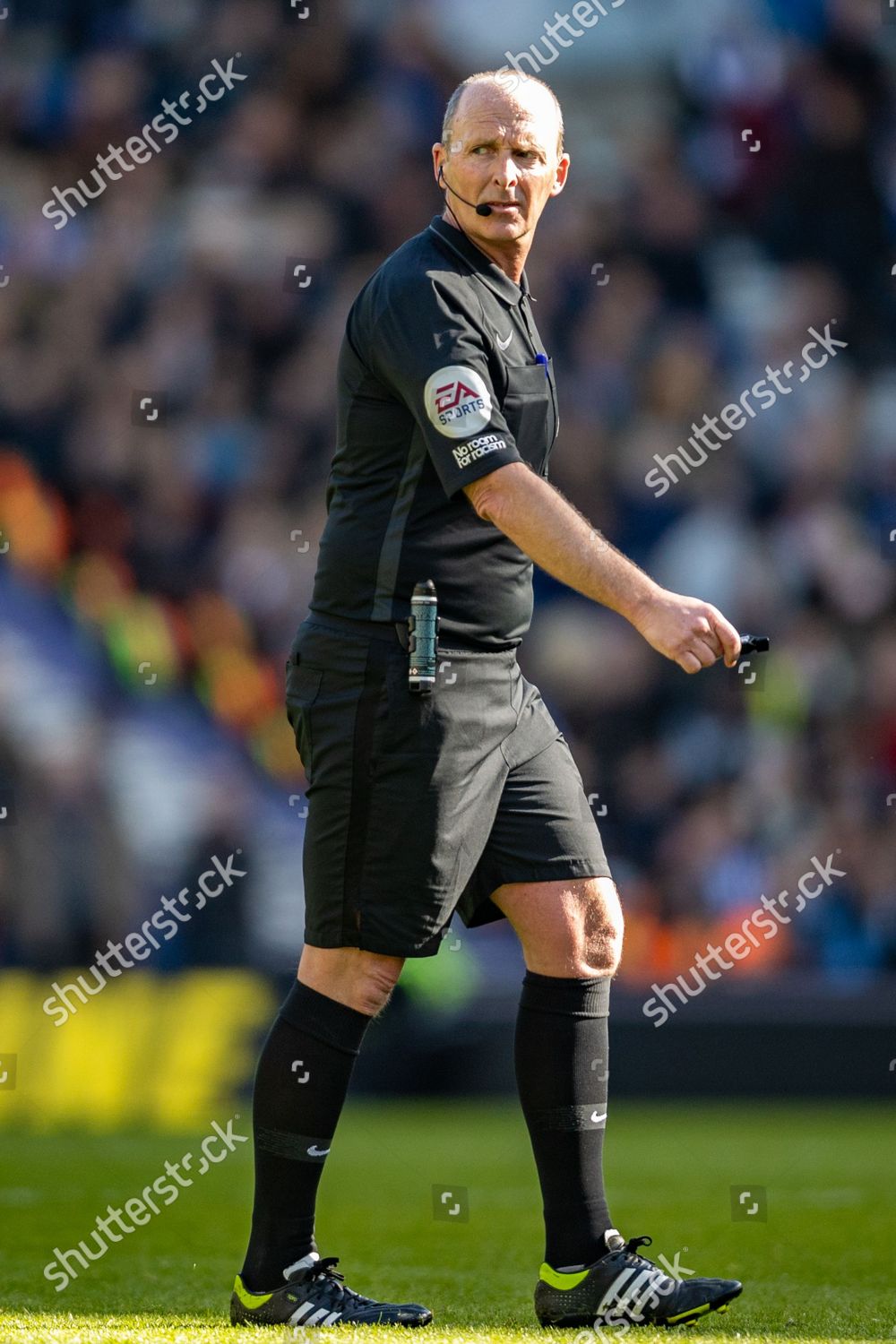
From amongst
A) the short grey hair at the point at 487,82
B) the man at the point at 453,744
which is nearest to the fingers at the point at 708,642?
the man at the point at 453,744

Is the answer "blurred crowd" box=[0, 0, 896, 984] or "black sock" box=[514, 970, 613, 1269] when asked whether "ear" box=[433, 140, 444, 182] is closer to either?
"black sock" box=[514, 970, 613, 1269]

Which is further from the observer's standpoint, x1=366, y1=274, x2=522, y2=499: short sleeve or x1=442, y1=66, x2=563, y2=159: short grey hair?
x1=442, y1=66, x2=563, y2=159: short grey hair

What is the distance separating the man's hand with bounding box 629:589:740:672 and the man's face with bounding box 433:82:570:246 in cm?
82

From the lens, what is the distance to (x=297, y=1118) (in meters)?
3.29

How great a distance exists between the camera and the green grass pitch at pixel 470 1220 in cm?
336

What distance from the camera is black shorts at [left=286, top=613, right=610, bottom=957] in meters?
3.22

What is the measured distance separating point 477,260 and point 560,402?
723cm

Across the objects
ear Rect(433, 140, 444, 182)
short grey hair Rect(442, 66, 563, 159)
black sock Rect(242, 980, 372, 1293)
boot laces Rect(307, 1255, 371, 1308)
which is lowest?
boot laces Rect(307, 1255, 371, 1308)

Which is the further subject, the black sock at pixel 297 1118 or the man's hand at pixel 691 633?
the black sock at pixel 297 1118

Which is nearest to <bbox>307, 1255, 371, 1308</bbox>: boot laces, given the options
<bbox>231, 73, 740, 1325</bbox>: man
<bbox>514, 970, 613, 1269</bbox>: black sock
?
<bbox>231, 73, 740, 1325</bbox>: man

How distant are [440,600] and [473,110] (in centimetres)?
89

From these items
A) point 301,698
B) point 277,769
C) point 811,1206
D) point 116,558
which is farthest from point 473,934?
point 301,698

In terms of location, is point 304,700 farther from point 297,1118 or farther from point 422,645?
point 297,1118

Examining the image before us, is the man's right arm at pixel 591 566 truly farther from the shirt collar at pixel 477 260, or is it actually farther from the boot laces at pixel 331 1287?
the boot laces at pixel 331 1287
